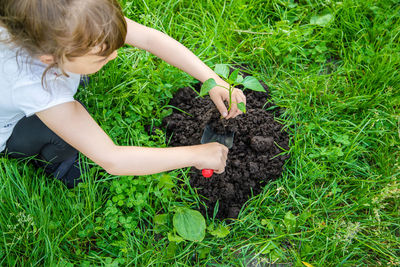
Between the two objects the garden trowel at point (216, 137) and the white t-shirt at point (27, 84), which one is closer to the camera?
the white t-shirt at point (27, 84)

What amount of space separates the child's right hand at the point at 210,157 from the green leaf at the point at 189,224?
0.28 metres

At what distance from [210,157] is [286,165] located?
59 cm

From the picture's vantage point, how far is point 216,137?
73.3 inches

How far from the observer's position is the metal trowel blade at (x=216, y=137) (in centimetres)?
185

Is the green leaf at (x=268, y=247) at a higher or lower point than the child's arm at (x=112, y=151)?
lower

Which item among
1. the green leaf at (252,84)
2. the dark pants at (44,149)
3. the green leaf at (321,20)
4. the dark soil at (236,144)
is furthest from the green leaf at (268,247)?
the green leaf at (321,20)

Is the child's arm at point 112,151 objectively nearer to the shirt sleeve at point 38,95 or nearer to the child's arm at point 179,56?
the shirt sleeve at point 38,95

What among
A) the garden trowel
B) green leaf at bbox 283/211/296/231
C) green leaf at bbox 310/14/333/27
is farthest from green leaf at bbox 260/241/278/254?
green leaf at bbox 310/14/333/27

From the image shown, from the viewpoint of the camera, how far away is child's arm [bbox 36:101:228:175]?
4.49 feet

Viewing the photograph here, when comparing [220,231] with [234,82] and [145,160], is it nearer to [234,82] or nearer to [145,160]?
[145,160]

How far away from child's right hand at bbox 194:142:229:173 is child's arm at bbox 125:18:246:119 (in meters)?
0.21

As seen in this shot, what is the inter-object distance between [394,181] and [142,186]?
1356 mm

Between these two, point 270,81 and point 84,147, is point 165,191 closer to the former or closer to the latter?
point 84,147

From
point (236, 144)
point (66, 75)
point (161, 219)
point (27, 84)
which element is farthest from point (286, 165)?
point (27, 84)
